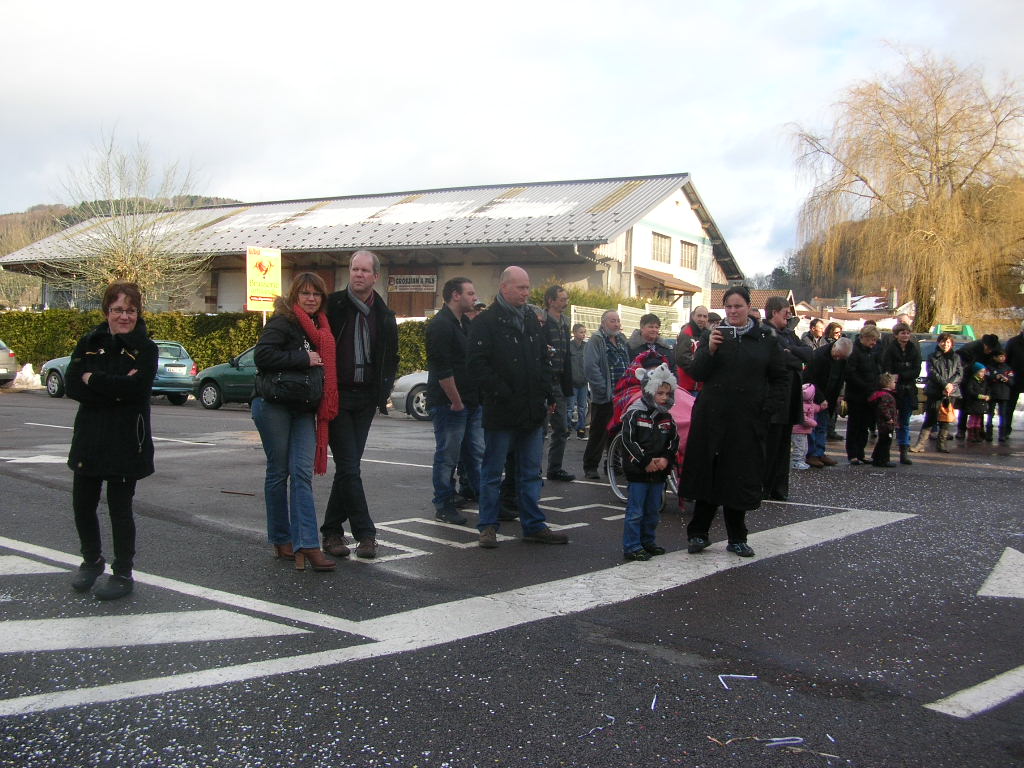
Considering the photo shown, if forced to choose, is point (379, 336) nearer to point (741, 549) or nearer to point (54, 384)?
point (741, 549)

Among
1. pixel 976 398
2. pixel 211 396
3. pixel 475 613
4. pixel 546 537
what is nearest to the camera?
pixel 475 613

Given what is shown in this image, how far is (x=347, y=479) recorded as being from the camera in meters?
5.91

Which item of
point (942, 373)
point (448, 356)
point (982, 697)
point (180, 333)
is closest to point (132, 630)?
point (448, 356)

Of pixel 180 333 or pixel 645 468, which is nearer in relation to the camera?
pixel 645 468

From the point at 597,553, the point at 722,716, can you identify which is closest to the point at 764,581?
the point at 597,553

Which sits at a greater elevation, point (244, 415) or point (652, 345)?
point (652, 345)

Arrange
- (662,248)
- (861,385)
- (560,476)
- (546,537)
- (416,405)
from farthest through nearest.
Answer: (662,248) → (416,405) → (861,385) → (560,476) → (546,537)

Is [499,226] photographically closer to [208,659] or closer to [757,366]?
[757,366]

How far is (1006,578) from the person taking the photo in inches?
227

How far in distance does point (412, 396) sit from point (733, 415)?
12.5m

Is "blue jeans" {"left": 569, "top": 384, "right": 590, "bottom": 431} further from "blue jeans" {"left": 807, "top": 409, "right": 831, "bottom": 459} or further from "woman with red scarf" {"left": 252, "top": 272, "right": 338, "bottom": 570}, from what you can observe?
"woman with red scarf" {"left": 252, "top": 272, "right": 338, "bottom": 570}

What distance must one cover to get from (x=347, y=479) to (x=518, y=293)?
1742 mm

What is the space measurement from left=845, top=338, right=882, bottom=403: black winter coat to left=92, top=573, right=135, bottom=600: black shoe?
9.10 meters

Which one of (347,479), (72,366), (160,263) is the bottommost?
(347,479)
